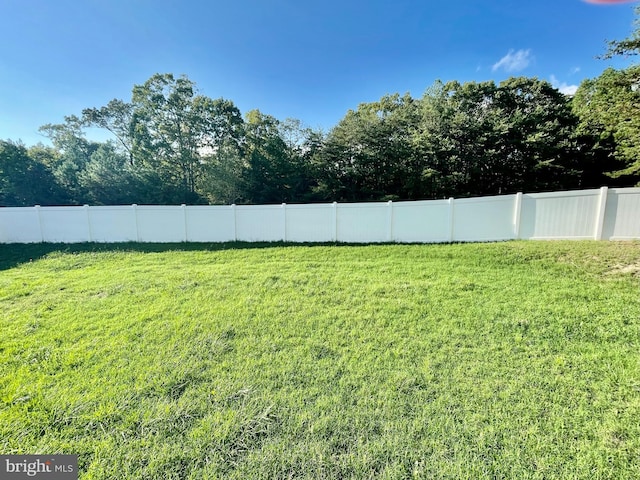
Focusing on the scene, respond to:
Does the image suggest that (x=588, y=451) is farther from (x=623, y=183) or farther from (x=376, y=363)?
(x=623, y=183)

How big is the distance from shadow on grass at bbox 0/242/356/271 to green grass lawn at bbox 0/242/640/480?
3.40m

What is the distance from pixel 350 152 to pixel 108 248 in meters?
13.6

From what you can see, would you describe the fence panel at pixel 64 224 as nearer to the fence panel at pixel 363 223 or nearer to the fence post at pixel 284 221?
the fence post at pixel 284 221

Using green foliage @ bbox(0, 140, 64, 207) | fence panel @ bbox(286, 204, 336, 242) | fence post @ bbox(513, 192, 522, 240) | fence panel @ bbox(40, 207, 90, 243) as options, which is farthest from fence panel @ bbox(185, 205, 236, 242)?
green foliage @ bbox(0, 140, 64, 207)

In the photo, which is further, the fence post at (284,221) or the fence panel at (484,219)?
the fence post at (284,221)

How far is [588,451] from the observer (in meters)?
1.69

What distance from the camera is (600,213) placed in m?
6.16

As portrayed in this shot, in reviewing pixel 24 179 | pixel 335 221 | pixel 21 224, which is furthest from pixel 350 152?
pixel 24 179

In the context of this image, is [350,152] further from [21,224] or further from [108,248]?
[21,224]

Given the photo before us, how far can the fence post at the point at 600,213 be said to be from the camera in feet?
20.0

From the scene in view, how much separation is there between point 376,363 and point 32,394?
302 centimetres

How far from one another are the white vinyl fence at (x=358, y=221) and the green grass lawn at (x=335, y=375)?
1806 mm

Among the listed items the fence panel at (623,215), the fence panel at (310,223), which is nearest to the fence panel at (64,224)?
the fence panel at (310,223)

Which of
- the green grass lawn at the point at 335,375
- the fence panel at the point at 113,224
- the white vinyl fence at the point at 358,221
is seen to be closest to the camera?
the green grass lawn at the point at 335,375
